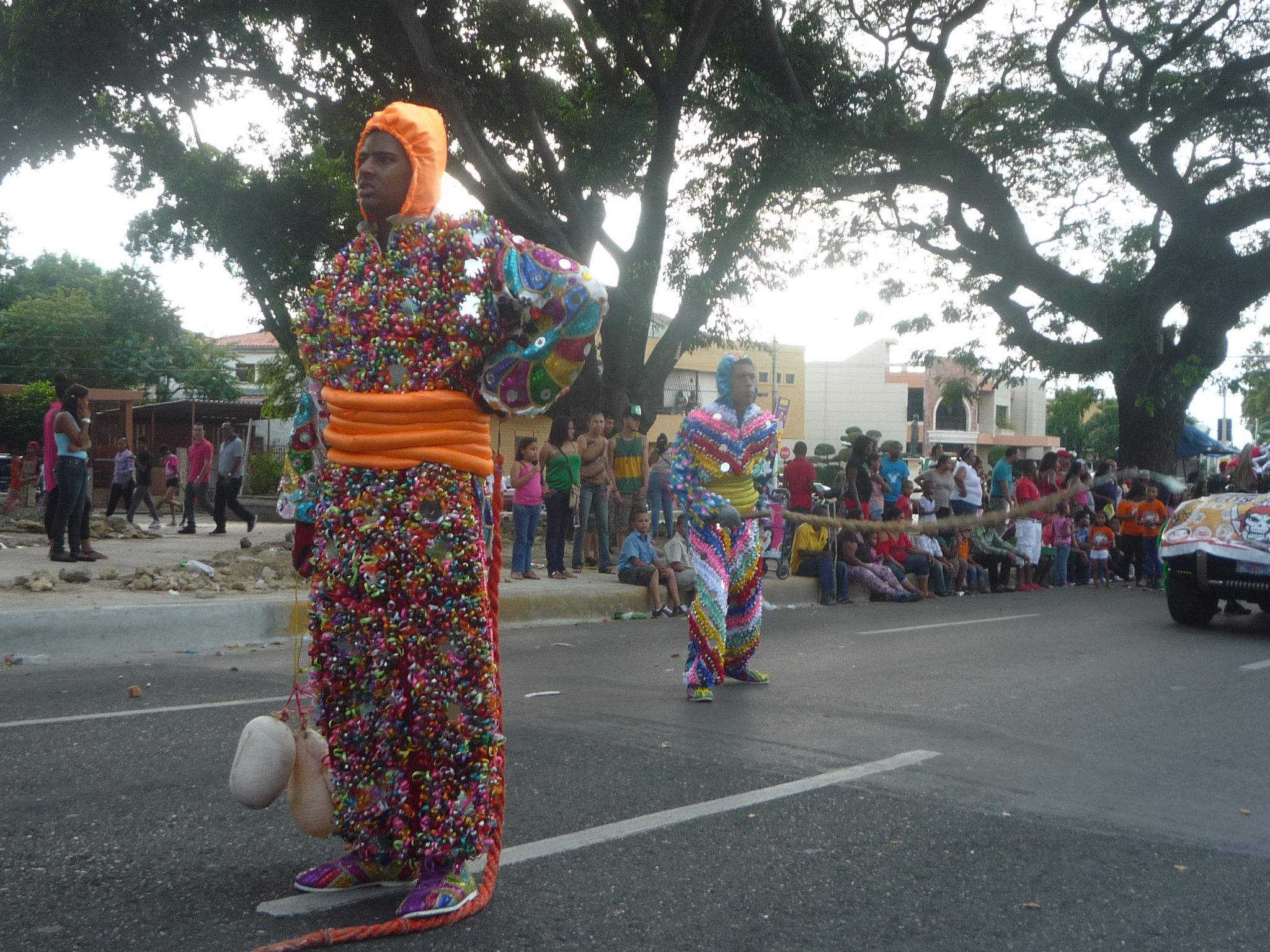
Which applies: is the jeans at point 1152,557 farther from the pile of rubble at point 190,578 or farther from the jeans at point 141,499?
the jeans at point 141,499

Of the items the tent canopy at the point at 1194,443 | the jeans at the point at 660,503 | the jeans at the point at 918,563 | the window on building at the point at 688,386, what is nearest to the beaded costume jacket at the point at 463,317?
the jeans at the point at 660,503

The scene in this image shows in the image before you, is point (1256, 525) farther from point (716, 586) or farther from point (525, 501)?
point (525, 501)

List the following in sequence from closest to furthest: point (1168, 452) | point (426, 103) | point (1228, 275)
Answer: point (426, 103) → point (1228, 275) → point (1168, 452)

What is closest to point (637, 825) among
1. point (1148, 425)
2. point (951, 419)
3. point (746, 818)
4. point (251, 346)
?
point (746, 818)

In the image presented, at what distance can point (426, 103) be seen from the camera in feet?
48.4

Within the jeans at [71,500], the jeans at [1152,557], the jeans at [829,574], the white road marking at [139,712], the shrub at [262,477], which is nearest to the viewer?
the white road marking at [139,712]

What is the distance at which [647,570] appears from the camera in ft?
38.5

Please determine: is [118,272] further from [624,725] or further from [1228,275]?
[624,725]

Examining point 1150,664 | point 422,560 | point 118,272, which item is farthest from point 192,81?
point 118,272

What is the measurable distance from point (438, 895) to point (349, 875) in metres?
0.37

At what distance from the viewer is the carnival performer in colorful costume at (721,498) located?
6.64 metres

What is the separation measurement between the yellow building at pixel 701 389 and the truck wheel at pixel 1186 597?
91.6ft

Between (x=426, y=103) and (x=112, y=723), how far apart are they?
35.7ft

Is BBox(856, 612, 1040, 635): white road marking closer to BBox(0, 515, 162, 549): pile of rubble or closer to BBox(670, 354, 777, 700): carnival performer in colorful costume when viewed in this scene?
BBox(670, 354, 777, 700): carnival performer in colorful costume
